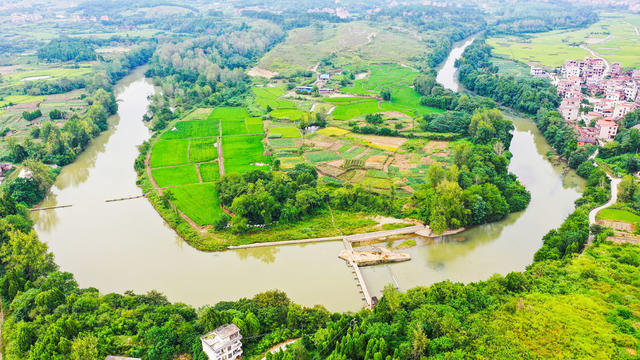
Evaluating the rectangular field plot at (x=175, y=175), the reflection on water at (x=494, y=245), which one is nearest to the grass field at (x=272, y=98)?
the rectangular field plot at (x=175, y=175)

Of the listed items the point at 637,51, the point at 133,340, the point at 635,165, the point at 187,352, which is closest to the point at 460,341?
the point at 187,352

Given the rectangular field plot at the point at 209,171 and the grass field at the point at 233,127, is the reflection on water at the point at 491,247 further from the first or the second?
the grass field at the point at 233,127

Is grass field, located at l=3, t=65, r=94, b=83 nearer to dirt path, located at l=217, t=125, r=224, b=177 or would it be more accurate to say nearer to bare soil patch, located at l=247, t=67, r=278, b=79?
bare soil patch, located at l=247, t=67, r=278, b=79

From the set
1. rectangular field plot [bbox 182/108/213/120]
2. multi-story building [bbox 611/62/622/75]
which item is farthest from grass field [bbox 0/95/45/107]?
multi-story building [bbox 611/62/622/75]

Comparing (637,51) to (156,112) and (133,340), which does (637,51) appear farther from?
(133,340)

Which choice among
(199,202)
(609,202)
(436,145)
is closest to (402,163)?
(436,145)

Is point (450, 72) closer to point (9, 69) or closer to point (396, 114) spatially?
point (396, 114)
